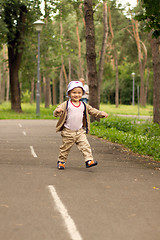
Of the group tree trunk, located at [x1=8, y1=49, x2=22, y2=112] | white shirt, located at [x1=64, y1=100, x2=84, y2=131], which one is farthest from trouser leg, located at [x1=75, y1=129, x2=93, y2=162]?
tree trunk, located at [x1=8, y1=49, x2=22, y2=112]

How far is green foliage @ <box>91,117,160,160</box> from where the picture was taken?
11281 mm

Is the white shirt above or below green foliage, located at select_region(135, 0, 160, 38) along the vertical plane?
below

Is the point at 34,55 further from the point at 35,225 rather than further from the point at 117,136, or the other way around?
the point at 35,225

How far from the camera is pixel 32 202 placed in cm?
561

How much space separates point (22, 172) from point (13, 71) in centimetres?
2543

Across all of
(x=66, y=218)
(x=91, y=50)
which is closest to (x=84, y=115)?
(x=66, y=218)

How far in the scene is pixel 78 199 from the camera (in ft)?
19.2

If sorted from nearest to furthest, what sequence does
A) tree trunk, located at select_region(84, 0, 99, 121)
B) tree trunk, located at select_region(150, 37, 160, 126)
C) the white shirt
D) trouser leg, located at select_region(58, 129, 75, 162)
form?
the white shirt, trouser leg, located at select_region(58, 129, 75, 162), tree trunk, located at select_region(150, 37, 160, 126), tree trunk, located at select_region(84, 0, 99, 121)

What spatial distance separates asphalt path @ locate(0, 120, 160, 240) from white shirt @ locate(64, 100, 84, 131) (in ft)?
2.75

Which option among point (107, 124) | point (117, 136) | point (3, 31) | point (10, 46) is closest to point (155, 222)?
point (117, 136)

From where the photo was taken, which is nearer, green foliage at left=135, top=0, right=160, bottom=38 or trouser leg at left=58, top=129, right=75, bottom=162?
trouser leg at left=58, top=129, right=75, bottom=162

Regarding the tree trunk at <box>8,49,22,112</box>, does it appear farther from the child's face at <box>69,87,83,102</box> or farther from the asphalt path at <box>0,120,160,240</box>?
the child's face at <box>69,87,83,102</box>

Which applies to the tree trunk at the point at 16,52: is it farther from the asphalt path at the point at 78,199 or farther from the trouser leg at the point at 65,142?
the trouser leg at the point at 65,142

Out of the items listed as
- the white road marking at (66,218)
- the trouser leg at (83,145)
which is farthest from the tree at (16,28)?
the white road marking at (66,218)
